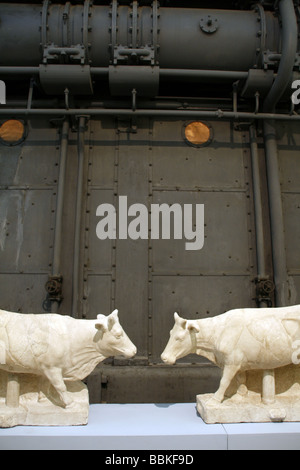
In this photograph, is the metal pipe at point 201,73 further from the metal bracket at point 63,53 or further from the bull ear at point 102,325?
the bull ear at point 102,325

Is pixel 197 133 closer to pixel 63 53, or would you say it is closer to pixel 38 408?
pixel 63 53

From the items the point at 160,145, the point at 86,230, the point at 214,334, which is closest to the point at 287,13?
the point at 160,145

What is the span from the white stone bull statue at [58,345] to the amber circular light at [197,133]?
8.75 ft

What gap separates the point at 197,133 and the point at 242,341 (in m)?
2.77

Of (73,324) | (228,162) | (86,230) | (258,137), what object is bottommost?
(73,324)

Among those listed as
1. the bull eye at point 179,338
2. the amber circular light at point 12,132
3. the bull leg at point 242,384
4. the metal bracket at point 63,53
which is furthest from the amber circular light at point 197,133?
the bull leg at point 242,384

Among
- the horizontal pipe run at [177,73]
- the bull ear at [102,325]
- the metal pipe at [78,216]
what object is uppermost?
the horizontal pipe run at [177,73]

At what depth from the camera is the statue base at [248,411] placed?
8.43 feet

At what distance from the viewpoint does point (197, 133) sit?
4613 millimetres

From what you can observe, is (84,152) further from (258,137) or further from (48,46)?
(258,137)

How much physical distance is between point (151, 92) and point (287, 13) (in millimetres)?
1668

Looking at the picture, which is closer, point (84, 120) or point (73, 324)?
point (73, 324)

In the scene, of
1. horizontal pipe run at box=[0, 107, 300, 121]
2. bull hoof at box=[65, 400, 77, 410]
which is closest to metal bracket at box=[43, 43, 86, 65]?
horizontal pipe run at box=[0, 107, 300, 121]

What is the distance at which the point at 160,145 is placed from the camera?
4562 millimetres
